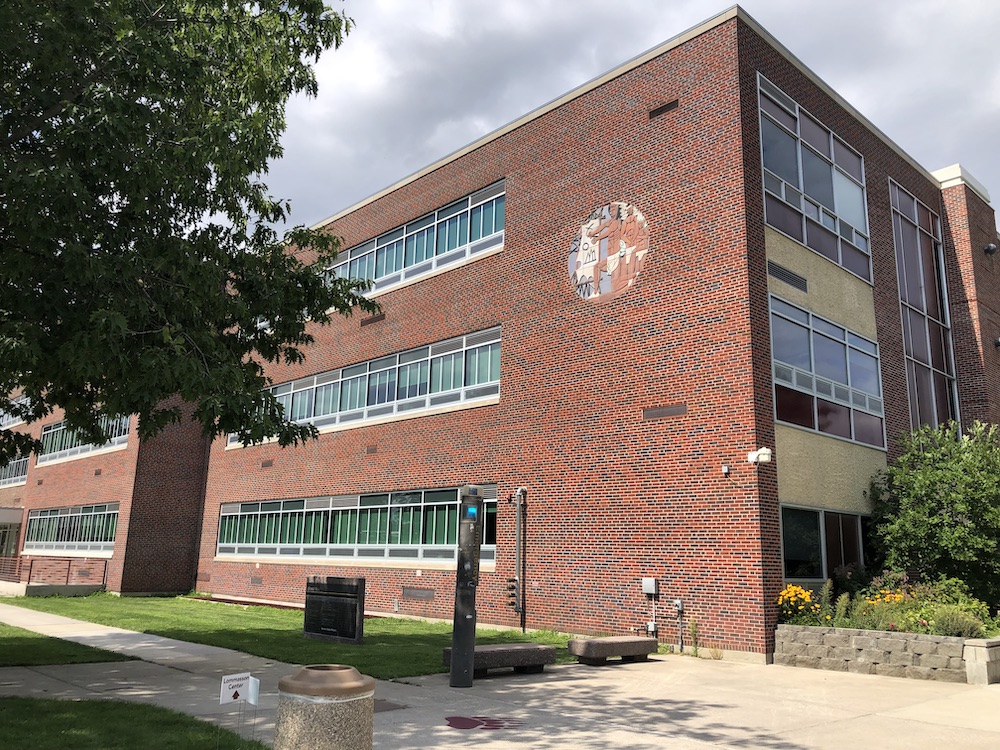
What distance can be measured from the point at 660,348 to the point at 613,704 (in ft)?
27.5

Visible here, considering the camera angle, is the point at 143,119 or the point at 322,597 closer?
the point at 143,119

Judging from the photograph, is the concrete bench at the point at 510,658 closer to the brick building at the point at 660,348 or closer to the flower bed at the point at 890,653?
the brick building at the point at 660,348

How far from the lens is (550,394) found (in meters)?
18.9

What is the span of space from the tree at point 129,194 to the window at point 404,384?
9.37 m

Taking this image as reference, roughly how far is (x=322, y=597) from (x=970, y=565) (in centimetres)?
1269

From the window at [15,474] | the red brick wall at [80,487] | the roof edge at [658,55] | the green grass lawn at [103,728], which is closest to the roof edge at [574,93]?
the roof edge at [658,55]

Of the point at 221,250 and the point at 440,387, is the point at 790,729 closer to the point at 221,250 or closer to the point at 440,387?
the point at 221,250

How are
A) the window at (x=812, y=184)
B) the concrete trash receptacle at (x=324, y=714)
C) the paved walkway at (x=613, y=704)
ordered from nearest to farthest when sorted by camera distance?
1. the concrete trash receptacle at (x=324, y=714)
2. the paved walkway at (x=613, y=704)
3. the window at (x=812, y=184)

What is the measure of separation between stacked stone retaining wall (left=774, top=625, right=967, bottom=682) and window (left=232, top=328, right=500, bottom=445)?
A: 930cm

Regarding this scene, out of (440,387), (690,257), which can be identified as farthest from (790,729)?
(440,387)

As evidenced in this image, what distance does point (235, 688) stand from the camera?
6582 mm

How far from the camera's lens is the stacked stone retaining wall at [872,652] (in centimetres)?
1227

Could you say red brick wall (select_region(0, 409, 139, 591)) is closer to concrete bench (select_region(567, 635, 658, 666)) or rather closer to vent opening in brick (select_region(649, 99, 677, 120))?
concrete bench (select_region(567, 635, 658, 666))

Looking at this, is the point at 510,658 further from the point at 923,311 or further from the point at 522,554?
the point at 923,311
